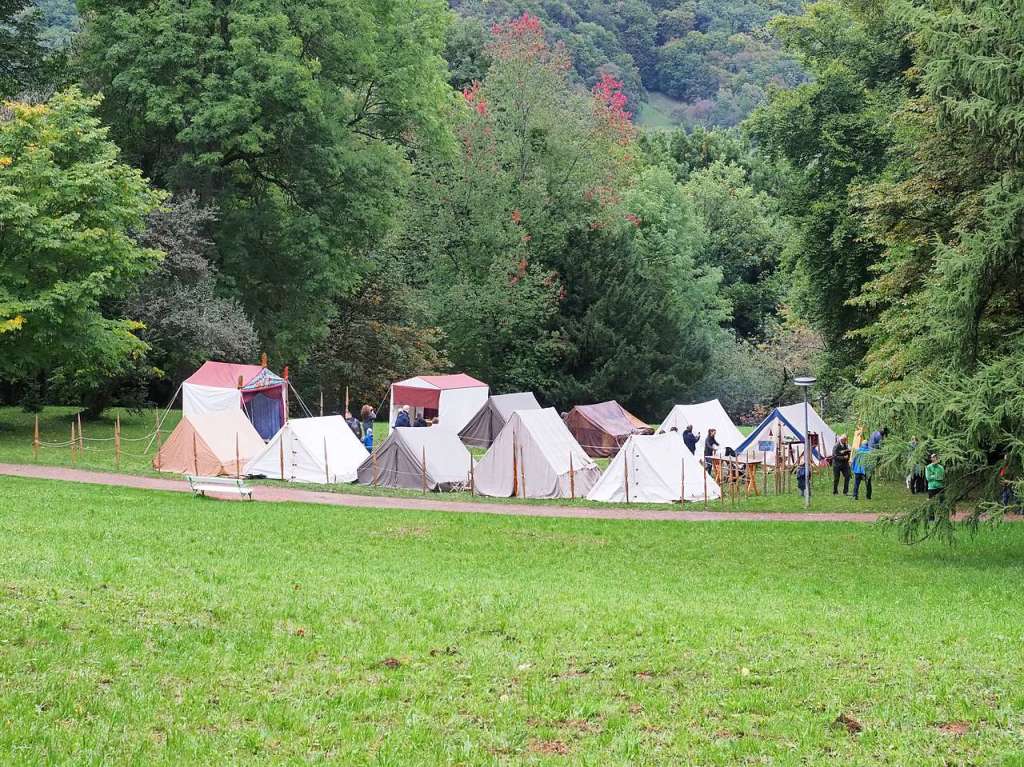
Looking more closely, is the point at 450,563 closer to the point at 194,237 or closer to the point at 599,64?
the point at 194,237

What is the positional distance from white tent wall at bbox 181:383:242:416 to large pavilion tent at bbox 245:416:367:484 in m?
3.12

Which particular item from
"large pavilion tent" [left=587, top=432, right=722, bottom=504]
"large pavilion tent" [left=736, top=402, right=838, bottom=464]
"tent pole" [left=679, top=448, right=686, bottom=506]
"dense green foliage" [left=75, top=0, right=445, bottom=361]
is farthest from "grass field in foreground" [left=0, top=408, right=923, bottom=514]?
"dense green foliage" [left=75, top=0, right=445, bottom=361]

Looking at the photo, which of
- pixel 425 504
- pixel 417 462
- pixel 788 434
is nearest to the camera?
pixel 425 504

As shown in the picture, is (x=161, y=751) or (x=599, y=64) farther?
(x=599, y=64)

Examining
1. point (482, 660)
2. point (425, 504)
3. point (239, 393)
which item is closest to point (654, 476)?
point (425, 504)

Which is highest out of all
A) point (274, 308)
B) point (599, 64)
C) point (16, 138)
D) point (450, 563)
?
point (599, 64)

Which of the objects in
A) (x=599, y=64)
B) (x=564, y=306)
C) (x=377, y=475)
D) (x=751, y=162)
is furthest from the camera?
(x=599, y=64)

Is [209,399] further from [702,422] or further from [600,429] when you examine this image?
[702,422]

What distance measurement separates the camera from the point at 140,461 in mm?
31844

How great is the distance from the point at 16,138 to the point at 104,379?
9.20 m

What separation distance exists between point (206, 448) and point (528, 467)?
8.40 meters

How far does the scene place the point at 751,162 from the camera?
3295 inches

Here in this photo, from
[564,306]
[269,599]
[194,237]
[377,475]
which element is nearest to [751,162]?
[564,306]

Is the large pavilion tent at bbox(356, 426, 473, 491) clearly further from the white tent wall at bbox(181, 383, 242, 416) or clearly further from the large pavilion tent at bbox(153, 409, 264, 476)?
the white tent wall at bbox(181, 383, 242, 416)
